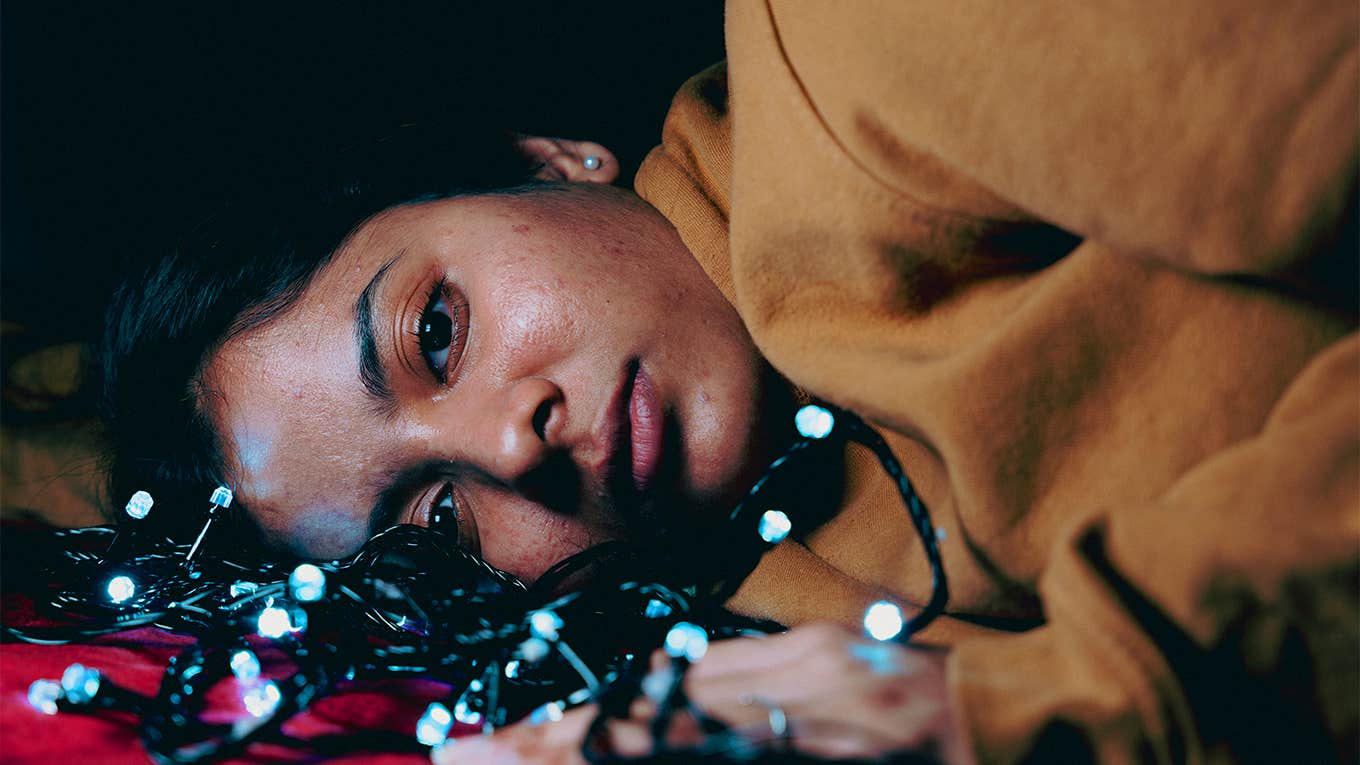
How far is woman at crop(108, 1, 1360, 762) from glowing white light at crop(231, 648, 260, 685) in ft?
0.55

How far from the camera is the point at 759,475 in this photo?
33.4 inches

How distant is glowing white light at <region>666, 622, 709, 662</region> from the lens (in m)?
0.65

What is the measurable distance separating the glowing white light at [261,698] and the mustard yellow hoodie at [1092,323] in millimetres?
483

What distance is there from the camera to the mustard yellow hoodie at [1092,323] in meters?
0.49

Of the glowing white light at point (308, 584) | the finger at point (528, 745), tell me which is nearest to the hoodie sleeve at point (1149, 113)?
the finger at point (528, 745)

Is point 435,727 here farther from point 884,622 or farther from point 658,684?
point 884,622

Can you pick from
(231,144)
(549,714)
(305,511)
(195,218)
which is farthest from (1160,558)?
(231,144)

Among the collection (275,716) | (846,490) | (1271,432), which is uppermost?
(1271,432)

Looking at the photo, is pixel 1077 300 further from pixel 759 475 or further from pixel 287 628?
pixel 287 628

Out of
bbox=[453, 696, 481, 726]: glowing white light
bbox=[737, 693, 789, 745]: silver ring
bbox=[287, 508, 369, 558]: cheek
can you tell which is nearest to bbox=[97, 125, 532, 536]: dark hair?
bbox=[287, 508, 369, 558]: cheek

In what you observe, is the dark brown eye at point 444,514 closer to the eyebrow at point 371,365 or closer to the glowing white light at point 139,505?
the eyebrow at point 371,365

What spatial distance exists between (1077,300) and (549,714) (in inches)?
18.5

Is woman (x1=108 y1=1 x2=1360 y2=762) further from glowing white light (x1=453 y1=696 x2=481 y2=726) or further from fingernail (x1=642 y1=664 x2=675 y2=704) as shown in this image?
glowing white light (x1=453 y1=696 x2=481 y2=726)

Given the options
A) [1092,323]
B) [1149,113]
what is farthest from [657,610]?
[1149,113]
